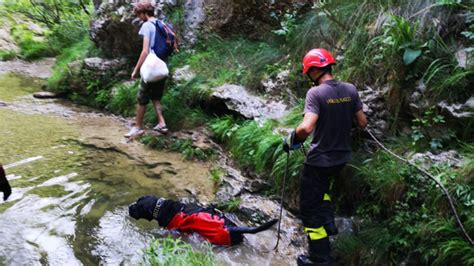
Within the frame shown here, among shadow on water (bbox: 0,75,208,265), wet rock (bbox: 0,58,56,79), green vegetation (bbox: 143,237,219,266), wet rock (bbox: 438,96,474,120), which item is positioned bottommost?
wet rock (bbox: 0,58,56,79)

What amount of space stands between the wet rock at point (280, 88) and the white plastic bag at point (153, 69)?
1.64 meters

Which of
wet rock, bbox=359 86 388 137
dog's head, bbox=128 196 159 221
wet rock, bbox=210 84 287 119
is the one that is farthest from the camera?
wet rock, bbox=210 84 287 119

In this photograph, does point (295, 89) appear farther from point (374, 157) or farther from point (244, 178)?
point (374, 157)

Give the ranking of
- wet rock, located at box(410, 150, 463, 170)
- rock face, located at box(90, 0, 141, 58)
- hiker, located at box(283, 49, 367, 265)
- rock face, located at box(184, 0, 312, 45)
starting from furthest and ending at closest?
rock face, located at box(90, 0, 141, 58) < rock face, located at box(184, 0, 312, 45) < wet rock, located at box(410, 150, 463, 170) < hiker, located at box(283, 49, 367, 265)

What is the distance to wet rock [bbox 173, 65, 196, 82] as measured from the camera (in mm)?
8156

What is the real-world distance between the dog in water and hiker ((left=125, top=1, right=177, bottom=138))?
2785 millimetres

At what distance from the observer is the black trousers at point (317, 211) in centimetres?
412

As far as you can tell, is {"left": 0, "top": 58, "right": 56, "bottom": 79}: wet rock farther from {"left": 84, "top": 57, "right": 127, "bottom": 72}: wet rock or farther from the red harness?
the red harness

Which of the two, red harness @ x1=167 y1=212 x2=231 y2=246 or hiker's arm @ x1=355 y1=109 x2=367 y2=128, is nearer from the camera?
hiker's arm @ x1=355 y1=109 x2=367 y2=128

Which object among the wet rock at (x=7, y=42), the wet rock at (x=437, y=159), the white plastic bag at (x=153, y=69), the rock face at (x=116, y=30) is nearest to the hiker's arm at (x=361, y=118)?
the wet rock at (x=437, y=159)

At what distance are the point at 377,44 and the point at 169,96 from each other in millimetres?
3992

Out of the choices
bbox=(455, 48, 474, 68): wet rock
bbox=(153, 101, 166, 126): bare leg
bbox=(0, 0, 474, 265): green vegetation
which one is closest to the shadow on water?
bbox=(0, 0, 474, 265): green vegetation

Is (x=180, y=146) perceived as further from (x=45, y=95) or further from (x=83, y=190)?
(x=45, y=95)

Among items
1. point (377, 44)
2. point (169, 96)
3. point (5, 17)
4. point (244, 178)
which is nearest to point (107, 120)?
point (169, 96)
